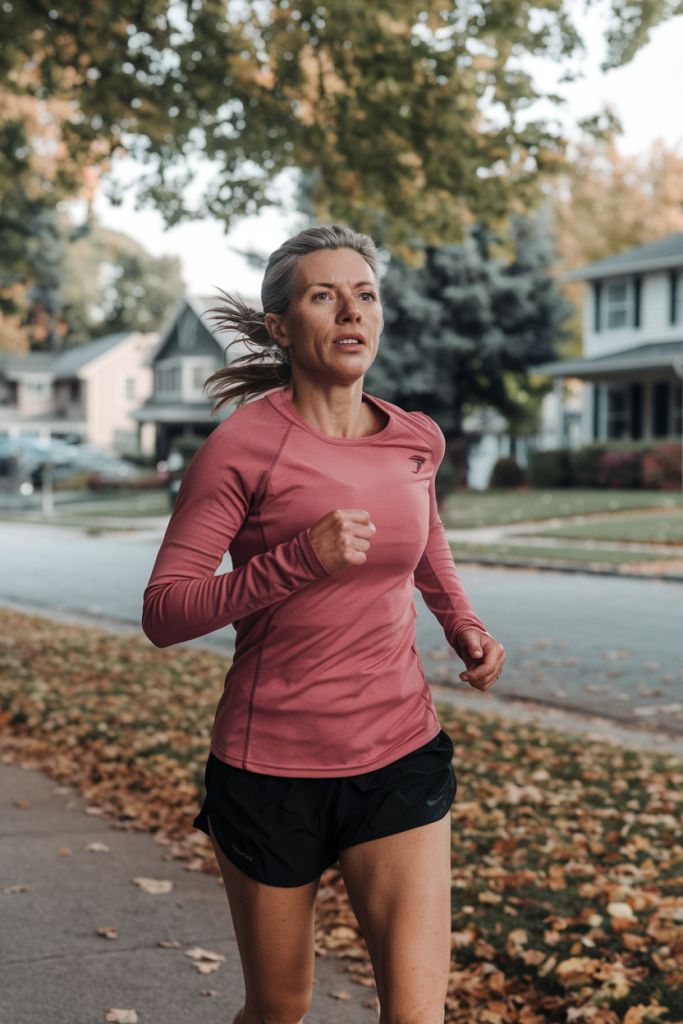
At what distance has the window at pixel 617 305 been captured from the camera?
108 ft

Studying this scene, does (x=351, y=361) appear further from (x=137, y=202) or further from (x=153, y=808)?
(x=137, y=202)

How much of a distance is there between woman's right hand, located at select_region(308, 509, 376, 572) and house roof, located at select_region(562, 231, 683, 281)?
1206 inches

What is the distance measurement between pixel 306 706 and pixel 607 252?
48.8 meters

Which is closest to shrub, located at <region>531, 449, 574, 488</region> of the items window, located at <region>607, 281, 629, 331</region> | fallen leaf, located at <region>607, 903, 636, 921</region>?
window, located at <region>607, 281, 629, 331</region>

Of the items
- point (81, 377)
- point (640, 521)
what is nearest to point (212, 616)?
point (640, 521)

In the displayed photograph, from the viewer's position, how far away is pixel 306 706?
2.26 metres

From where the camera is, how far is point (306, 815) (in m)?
2.28

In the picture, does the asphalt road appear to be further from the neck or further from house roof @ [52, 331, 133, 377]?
house roof @ [52, 331, 133, 377]

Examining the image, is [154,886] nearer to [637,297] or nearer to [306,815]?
[306,815]

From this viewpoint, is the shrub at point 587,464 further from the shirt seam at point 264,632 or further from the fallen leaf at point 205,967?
the shirt seam at point 264,632

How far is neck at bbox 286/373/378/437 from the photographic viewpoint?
2.39 metres

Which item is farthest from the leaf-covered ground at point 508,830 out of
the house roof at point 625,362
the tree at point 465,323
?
the tree at point 465,323

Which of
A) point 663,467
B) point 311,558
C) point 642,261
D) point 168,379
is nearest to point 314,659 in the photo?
point 311,558

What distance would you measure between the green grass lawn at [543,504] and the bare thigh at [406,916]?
19976 millimetres
